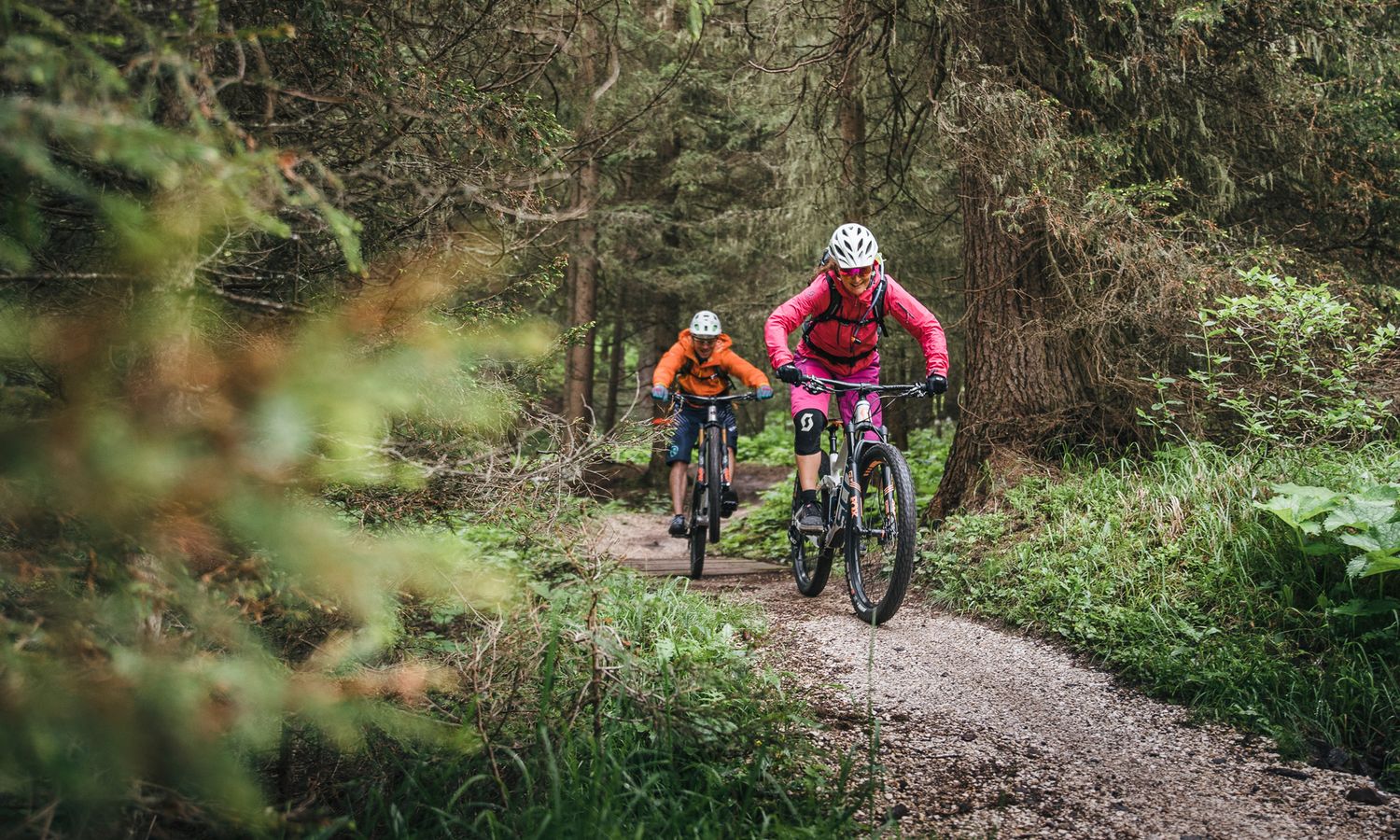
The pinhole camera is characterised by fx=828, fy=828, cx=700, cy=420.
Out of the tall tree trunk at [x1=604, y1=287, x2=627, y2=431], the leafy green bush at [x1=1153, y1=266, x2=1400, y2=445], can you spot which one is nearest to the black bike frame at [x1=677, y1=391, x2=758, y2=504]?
the leafy green bush at [x1=1153, y1=266, x2=1400, y2=445]

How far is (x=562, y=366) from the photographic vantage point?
1573cm

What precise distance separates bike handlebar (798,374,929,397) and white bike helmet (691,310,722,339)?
2171mm

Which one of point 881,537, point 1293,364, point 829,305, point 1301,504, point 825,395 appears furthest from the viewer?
point 825,395

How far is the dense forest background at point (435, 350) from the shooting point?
5.47ft

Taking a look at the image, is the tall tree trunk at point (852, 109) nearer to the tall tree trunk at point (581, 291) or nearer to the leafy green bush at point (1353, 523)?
the tall tree trunk at point (581, 291)

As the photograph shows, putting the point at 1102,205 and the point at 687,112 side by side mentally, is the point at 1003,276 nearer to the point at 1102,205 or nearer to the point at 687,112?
the point at 1102,205

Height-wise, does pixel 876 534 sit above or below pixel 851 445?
below

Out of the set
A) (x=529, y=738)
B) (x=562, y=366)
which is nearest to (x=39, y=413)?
(x=529, y=738)

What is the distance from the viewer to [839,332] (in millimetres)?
6043

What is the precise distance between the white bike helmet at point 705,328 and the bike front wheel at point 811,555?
79.1 inches

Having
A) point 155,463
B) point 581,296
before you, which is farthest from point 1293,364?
point 581,296

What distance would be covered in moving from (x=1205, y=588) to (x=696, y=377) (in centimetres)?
481

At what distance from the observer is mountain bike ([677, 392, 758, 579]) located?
748cm

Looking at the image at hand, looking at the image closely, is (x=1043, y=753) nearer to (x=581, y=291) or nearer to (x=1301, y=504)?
(x=1301, y=504)
